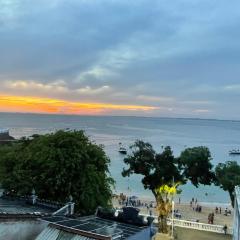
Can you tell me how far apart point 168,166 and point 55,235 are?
1240 inches

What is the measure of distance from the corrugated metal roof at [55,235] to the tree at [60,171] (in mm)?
10088

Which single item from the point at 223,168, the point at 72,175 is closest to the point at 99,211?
the point at 72,175

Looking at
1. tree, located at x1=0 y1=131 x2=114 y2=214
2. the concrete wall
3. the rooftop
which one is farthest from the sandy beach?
the concrete wall

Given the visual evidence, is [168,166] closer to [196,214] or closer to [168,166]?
[168,166]

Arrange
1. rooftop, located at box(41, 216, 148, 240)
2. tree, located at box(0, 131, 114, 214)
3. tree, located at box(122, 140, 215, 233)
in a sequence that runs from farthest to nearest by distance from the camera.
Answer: tree, located at box(122, 140, 215, 233), tree, located at box(0, 131, 114, 214), rooftop, located at box(41, 216, 148, 240)

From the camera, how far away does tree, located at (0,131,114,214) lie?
2767 cm

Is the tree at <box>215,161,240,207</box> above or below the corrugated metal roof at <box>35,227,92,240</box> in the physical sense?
below

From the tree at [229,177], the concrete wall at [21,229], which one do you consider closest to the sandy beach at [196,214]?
the tree at [229,177]

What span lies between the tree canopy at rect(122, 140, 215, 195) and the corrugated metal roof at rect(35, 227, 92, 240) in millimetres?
29849

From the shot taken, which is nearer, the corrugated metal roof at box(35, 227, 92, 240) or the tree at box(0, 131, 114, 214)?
the corrugated metal roof at box(35, 227, 92, 240)

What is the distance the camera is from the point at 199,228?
4038cm

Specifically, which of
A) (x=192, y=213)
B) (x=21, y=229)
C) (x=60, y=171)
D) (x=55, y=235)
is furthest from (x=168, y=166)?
(x=55, y=235)

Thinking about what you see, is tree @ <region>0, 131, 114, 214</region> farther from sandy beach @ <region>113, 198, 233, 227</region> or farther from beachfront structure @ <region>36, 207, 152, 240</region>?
sandy beach @ <region>113, 198, 233, 227</region>

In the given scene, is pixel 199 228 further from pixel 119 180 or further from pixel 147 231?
pixel 119 180
